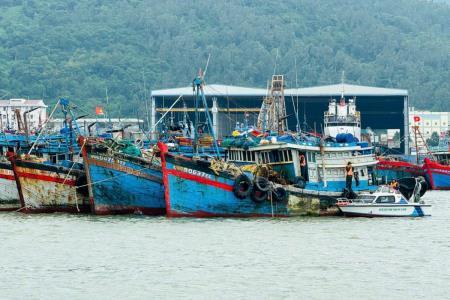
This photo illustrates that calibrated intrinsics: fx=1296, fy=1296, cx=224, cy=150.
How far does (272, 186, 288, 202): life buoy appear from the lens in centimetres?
5872

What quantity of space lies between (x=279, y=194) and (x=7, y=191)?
53.2ft

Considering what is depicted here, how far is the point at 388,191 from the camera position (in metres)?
60.3

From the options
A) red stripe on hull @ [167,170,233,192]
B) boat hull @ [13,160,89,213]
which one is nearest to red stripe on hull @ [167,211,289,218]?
red stripe on hull @ [167,170,233,192]

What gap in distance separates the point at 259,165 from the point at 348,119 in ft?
136

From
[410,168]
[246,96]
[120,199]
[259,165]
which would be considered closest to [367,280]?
[259,165]

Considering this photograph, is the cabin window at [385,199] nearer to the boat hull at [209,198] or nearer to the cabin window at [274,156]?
the boat hull at [209,198]

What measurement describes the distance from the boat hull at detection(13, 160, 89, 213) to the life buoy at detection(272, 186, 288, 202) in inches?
428

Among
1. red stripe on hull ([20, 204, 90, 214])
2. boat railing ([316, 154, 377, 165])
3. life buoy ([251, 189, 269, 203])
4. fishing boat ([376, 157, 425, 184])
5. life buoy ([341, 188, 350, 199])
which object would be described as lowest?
fishing boat ([376, 157, 425, 184])

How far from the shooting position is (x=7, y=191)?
6744cm

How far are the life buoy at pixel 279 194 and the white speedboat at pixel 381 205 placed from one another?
256 centimetres

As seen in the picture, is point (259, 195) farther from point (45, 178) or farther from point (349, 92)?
point (349, 92)

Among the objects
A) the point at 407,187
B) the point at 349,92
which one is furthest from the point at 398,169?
the point at 349,92

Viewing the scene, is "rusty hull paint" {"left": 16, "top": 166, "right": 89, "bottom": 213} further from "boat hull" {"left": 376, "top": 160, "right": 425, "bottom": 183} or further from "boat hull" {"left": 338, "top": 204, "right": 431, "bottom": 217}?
"boat hull" {"left": 376, "top": 160, "right": 425, "bottom": 183}

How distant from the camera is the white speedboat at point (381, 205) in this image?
59.5 m
